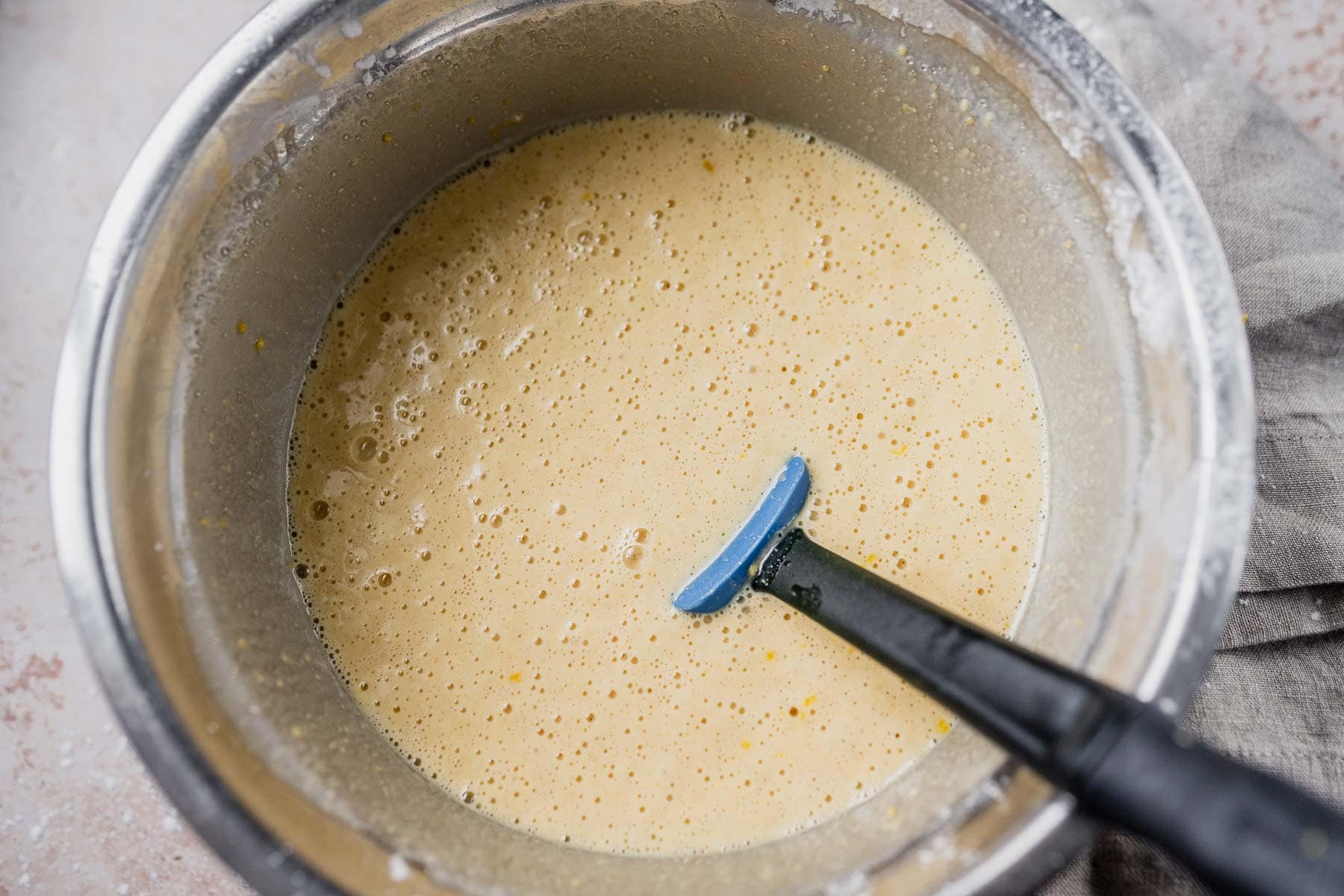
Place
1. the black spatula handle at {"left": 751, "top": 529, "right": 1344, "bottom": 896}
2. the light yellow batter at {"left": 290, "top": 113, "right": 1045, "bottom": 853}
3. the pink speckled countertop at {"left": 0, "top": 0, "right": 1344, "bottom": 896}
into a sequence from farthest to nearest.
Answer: the pink speckled countertop at {"left": 0, "top": 0, "right": 1344, "bottom": 896}
the light yellow batter at {"left": 290, "top": 113, "right": 1045, "bottom": 853}
the black spatula handle at {"left": 751, "top": 529, "right": 1344, "bottom": 896}

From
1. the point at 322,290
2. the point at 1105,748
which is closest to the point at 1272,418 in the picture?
the point at 1105,748

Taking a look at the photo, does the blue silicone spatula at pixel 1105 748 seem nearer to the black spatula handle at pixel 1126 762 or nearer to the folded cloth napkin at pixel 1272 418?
the black spatula handle at pixel 1126 762

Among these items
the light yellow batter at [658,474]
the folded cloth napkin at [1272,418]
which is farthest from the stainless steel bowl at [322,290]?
the folded cloth napkin at [1272,418]

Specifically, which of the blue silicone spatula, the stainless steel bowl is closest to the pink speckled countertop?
the stainless steel bowl

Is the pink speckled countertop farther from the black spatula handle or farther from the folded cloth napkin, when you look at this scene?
the black spatula handle

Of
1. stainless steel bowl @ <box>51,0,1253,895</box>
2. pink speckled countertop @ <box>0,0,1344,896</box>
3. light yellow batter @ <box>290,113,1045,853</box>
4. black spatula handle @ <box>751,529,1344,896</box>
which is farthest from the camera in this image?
pink speckled countertop @ <box>0,0,1344,896</box>

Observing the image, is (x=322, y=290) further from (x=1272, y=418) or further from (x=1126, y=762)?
(x=1272, y=418)
